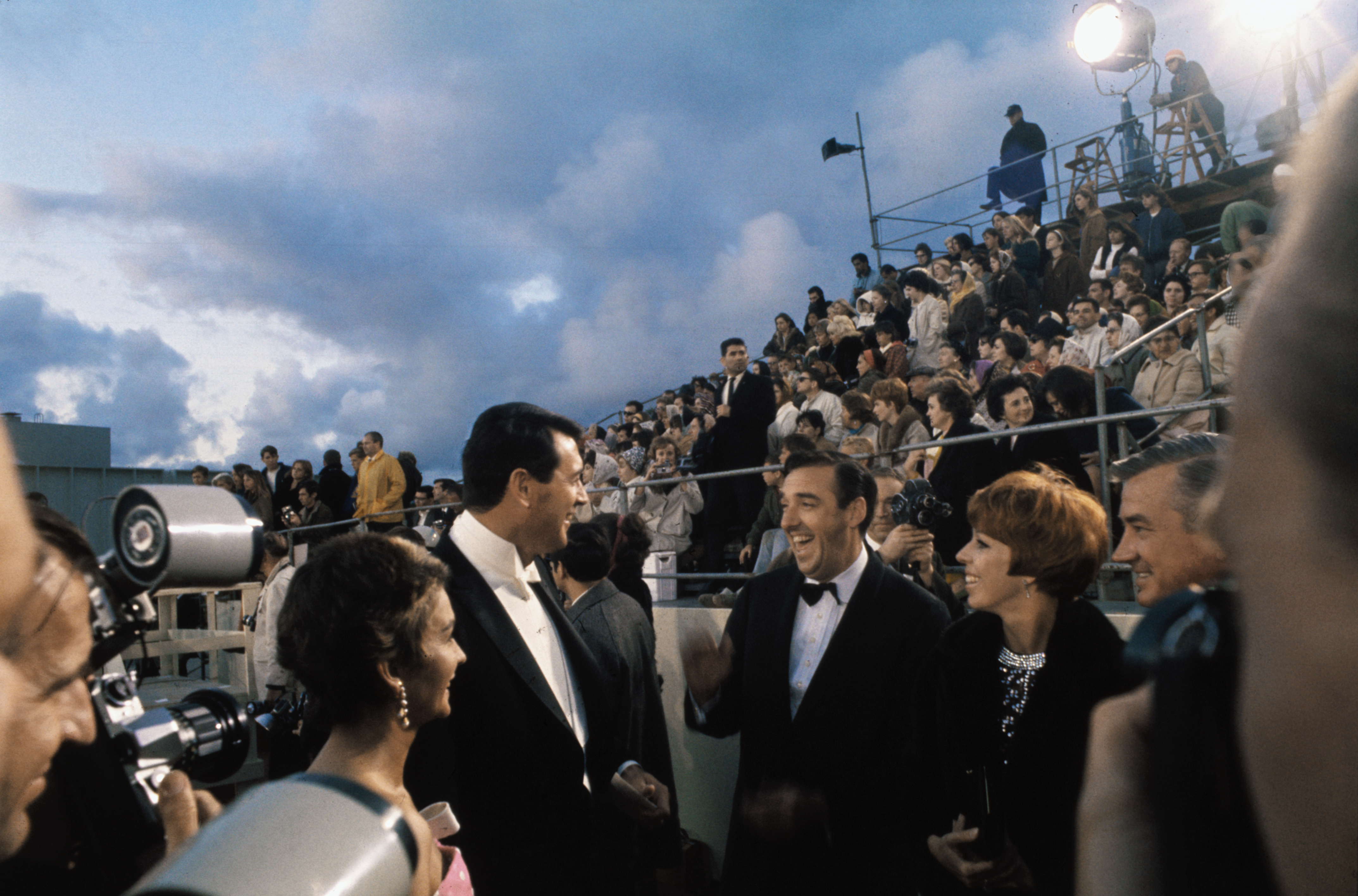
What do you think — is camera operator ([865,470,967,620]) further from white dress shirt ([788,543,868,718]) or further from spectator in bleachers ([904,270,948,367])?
spectator in bleachers ([904,270,948,367])

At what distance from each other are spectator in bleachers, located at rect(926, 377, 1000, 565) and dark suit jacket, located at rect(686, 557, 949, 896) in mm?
1798

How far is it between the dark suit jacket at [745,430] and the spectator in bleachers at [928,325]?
7.04 ft

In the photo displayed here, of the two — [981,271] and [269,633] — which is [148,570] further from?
[981,271]

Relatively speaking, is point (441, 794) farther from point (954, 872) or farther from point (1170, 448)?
point (1170, 448)

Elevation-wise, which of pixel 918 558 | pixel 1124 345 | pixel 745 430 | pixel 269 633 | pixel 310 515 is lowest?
pixel 269 633

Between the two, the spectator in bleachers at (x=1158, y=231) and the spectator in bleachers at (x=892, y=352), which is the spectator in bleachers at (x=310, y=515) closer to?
the spectator in bleachers at (x=892, y=352)

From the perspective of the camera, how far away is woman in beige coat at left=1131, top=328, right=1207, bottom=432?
638 cm

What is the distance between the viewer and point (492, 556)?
3.04 metres

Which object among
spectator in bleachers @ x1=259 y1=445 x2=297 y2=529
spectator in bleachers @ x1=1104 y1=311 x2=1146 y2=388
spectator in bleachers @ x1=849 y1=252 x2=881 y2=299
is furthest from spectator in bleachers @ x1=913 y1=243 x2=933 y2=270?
spectator in bleachers @ x1=259 y1=445 x2=297 y2=529

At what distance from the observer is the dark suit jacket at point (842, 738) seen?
312 centimetres

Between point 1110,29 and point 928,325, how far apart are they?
5636 mm

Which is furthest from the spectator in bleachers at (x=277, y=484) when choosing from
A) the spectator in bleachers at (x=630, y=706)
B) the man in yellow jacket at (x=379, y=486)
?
the spectator in bleachers at (x=630, y=706)

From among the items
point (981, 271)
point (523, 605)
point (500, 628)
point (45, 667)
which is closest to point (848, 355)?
point (981, 271)

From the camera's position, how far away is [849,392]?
23.3 feet
